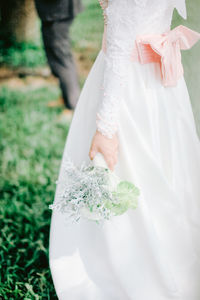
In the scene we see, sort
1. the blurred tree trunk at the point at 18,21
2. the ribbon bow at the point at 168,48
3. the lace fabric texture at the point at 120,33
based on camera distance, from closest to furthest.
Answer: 1. the lace fabric texture at the point at 120,33
2. the ribbon bow at the point at 168,48
3. the blurred tree trunk at the point at 18,21

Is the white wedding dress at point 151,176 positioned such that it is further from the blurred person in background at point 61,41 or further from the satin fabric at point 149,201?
the blurred person in background at point 61,41

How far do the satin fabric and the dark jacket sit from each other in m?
1.71

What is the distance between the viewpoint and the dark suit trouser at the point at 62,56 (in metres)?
2.92

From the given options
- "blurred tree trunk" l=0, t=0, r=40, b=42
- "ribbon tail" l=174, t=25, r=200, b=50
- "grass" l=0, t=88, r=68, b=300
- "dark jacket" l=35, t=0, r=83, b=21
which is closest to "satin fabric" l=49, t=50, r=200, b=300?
A: "ribbon tail" l=174, t=25, r=200, b=50

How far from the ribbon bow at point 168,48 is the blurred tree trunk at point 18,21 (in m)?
3.22

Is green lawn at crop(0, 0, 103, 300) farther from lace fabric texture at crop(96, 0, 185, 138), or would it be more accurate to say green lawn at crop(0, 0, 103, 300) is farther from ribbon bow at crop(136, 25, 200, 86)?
ribbon bow at crop(136, 25, 200, 86)

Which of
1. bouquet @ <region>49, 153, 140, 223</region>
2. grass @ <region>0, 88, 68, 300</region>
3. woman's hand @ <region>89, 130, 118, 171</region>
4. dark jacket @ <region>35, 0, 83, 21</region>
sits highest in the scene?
dark jacket @ <region>35, 0, 83, 21</region>

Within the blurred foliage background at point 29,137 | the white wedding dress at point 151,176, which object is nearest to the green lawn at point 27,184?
the blurred foliage background at point 29,137

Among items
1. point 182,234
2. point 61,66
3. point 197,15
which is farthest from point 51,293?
point 61,66

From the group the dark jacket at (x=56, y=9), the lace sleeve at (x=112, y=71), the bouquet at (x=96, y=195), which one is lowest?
the bouquet at (x=96, y=195)

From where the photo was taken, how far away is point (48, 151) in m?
2.47

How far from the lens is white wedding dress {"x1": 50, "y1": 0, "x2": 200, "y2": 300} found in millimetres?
1126

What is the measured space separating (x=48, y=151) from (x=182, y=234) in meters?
1.44

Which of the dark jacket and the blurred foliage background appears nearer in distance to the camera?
the blurred foliage background
